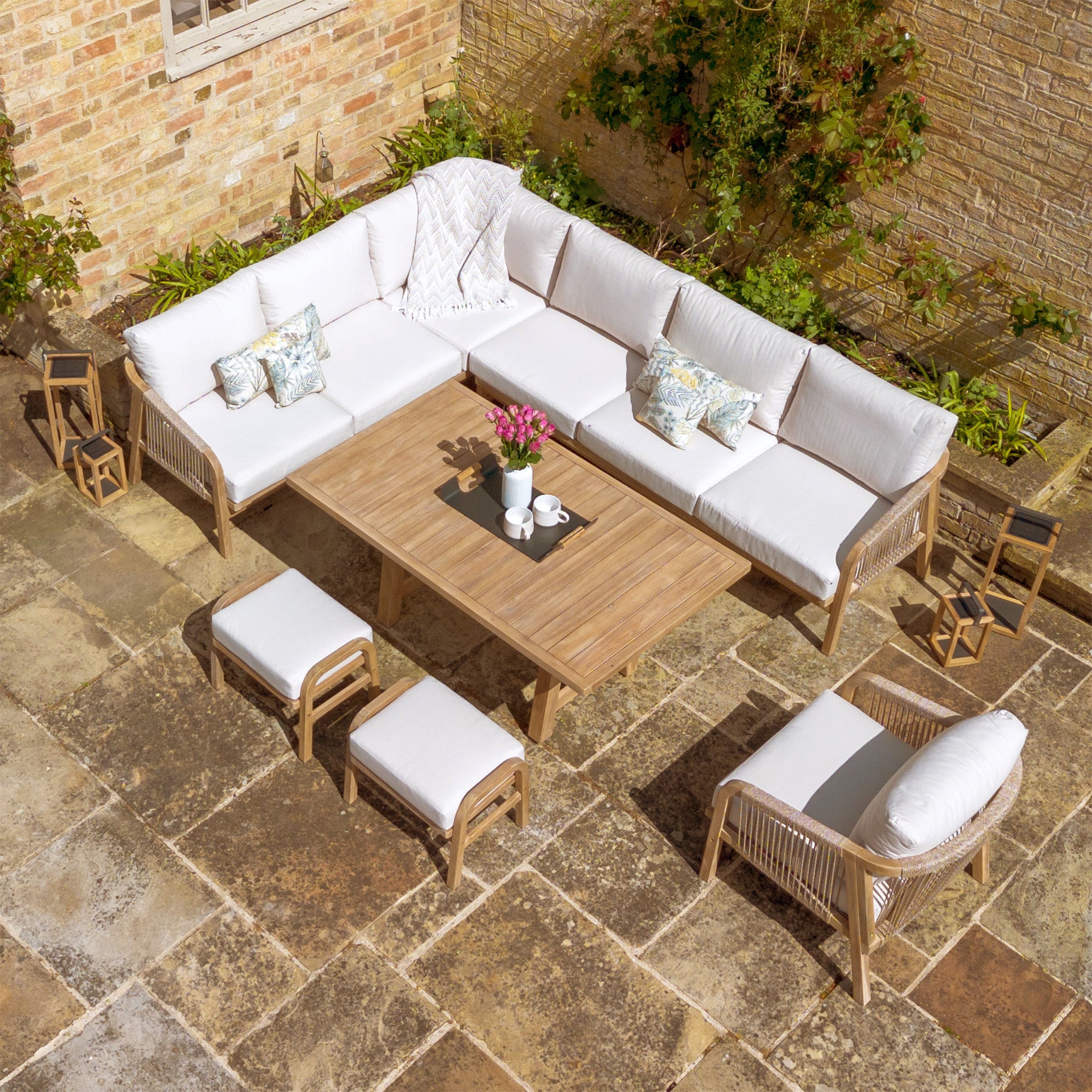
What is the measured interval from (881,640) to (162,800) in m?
3.28

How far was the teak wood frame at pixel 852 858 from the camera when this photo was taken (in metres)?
4.46

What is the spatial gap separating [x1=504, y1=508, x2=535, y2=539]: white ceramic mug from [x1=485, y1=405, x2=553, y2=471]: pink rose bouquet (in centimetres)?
19

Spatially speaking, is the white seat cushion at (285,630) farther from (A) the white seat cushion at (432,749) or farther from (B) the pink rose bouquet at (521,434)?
(B) the pink rose bouquet at (521,434)

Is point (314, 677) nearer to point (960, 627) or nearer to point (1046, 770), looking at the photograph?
point (960, 627)

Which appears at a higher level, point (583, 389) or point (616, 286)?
point (616, 286)

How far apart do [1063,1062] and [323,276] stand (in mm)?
4871

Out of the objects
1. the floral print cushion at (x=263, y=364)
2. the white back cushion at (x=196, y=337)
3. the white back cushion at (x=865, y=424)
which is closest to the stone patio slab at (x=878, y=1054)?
the white back cushion at (x=865, y=424)

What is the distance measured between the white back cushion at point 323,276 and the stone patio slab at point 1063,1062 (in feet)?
15.5

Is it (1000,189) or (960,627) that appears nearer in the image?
(960,627)

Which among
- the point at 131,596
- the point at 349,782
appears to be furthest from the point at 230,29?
the point at 349,782

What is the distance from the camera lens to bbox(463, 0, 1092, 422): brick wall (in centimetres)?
598

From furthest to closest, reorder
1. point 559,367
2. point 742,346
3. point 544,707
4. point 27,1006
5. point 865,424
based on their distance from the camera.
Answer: point 559,367
point 742,346
point 865,424
point 544,707
point 27,1006

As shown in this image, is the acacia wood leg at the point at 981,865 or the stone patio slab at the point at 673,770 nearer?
the acacia wood leg at the point at 981,865

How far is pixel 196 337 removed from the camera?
6219mm
